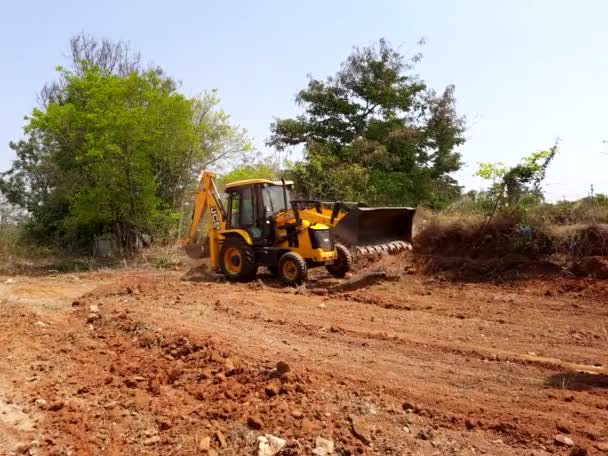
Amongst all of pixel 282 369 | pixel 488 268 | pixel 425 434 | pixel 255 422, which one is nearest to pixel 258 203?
pixel 488 268

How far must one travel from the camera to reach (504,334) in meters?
6.89

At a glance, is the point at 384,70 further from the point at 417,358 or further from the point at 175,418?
the point at 175,418

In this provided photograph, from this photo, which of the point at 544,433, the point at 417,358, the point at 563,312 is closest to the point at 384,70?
the point at 563,312

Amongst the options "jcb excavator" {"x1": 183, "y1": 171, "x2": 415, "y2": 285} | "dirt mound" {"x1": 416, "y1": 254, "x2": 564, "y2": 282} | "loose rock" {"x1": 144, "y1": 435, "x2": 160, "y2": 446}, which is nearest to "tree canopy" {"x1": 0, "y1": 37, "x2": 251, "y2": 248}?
"jcb excavator" {"x1": 183, "y1": 171, "x2": 415, "y2": 285}

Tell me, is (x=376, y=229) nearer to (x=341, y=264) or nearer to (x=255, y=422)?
(x=341, y=264)

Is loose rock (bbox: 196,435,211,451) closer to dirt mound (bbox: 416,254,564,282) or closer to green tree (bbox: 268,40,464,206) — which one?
dirt mound (bbox: 416,254,564,282)

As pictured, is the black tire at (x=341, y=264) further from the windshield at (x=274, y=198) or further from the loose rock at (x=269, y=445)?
the loose rock at (x=269, y=445)

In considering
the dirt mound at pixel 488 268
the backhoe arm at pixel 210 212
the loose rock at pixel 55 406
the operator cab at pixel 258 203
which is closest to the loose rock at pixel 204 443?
the loose rock at pixel 55 406

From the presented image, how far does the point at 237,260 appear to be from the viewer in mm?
12297

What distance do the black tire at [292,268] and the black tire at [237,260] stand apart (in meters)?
0.85

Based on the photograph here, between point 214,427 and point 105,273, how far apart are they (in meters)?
11.5

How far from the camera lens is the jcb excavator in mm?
11320

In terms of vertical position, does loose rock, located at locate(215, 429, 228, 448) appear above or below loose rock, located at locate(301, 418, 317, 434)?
below

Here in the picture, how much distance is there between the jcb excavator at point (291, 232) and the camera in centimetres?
1132
